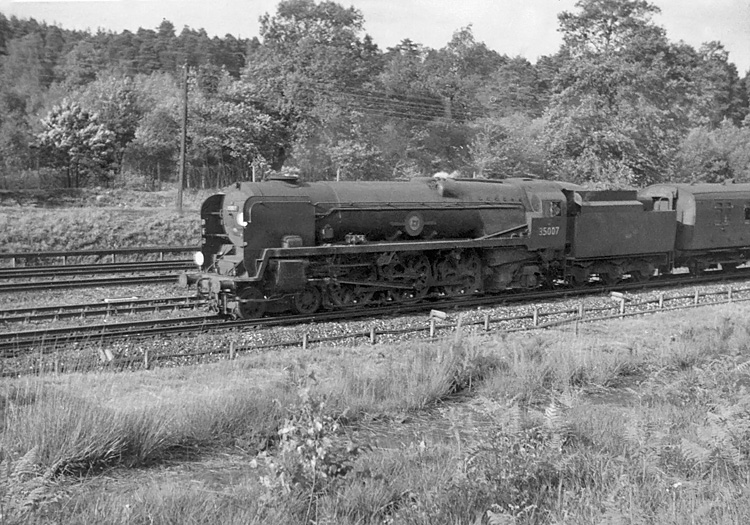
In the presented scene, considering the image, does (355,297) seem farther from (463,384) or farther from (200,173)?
(200,173)

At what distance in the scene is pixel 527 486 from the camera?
17.5 ft

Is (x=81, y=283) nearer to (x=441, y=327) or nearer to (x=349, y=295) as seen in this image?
(x=349, y=295)

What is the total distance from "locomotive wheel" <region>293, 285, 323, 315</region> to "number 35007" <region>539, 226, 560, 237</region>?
602 centimetres

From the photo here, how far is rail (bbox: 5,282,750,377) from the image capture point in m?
10.0

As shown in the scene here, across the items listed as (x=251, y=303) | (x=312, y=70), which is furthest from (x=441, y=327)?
(x=312, y=70)

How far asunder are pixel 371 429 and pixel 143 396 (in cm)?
259

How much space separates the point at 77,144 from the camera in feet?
129

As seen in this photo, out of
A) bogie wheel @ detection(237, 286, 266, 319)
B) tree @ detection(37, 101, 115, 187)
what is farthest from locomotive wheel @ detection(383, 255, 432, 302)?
tree @ detection(37, 101, 115, 187)

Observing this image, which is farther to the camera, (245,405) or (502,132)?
(502,132)

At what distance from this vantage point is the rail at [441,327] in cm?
1003

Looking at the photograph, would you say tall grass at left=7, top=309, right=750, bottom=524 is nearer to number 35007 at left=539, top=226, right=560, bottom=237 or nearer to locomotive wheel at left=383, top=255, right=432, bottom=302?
locomotive wheel at left=383, top=255, right=432, bottom=302

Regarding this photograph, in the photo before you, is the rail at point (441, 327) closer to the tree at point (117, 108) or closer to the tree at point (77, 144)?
the tree at point (77, 144)

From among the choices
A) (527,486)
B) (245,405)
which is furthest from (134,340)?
(527,486)

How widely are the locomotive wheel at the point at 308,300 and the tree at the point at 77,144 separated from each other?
95.5 ft
